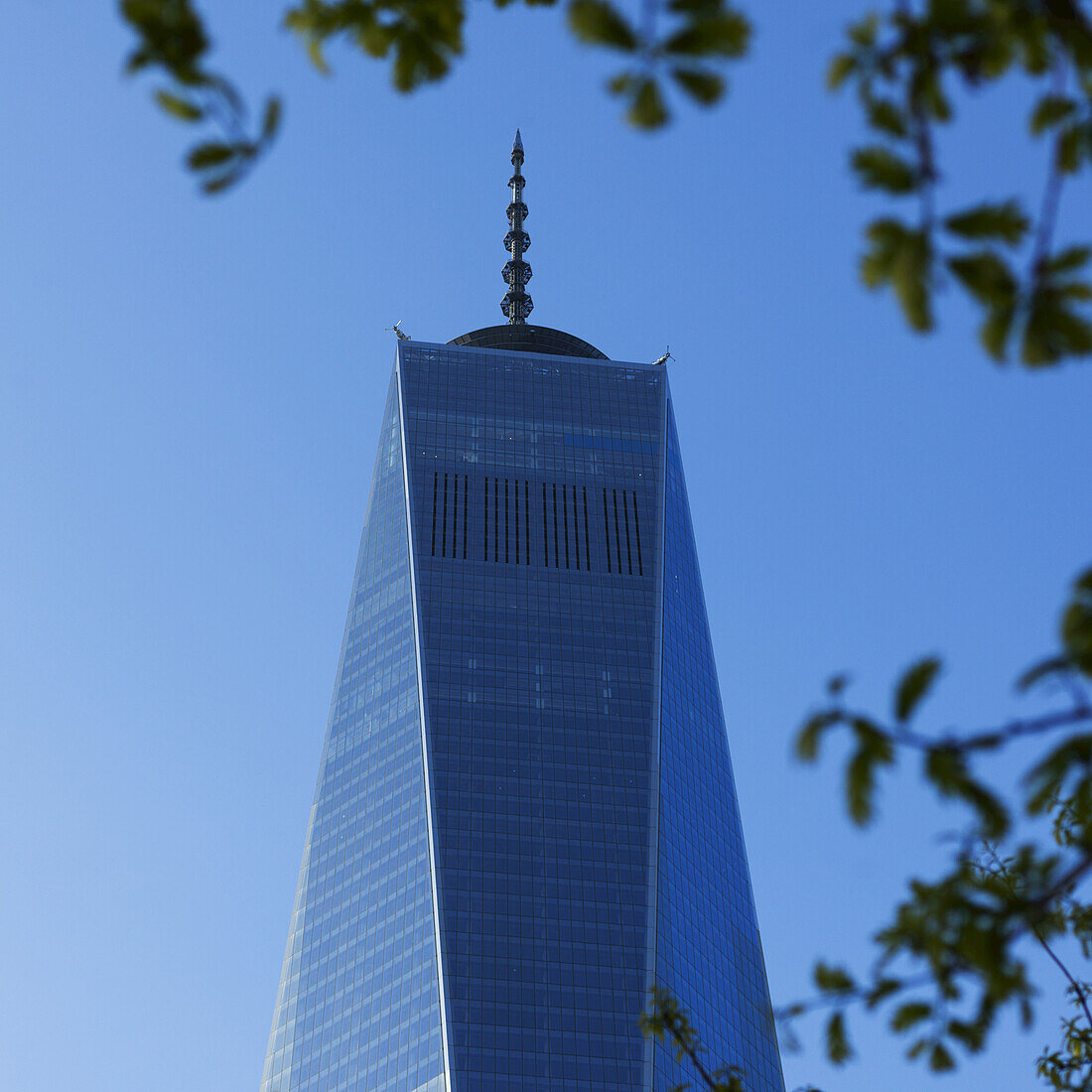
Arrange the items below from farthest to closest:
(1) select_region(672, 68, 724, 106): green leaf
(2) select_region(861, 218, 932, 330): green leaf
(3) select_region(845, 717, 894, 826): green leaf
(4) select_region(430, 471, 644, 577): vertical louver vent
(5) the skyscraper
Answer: (4) select_region(430, 471, 644, 577): vertical louver vent, (5) the skyscraper, (3) select_region(845, 717, 894, 826): green leaf, (1) select_region(672, 68, 724, 106): green leaf, (2) select_region(861, 218, 932, 330): green leaf

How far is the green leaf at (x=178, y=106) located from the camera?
7305 mm

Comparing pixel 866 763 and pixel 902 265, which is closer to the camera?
pixel 902 265

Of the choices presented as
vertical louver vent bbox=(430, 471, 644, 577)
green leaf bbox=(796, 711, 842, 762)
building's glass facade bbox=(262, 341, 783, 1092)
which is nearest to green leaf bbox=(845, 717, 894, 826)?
green leaf bbox=(796, 711, 842, 762)

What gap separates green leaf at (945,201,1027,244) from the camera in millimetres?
6793

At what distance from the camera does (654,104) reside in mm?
7344

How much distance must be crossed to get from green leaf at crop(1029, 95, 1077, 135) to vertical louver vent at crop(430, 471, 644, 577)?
144 m

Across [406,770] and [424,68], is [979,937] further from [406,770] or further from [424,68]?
[406,770]

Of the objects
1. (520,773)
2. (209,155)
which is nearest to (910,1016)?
(209,155)

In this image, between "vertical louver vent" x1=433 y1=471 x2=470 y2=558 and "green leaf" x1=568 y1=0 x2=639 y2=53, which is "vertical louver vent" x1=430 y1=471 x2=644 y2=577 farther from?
"green leaf" x1=568 y1=0 x2=639 y2=53

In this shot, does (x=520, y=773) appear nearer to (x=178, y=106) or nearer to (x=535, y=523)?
(x=535, y=523)

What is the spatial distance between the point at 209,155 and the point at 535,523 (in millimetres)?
148650

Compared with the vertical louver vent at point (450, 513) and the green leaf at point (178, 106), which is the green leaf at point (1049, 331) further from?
the vertical louver vent at point (450, 513)

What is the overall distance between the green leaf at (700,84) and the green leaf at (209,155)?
194 cm

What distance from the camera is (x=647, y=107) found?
7.35 meters
